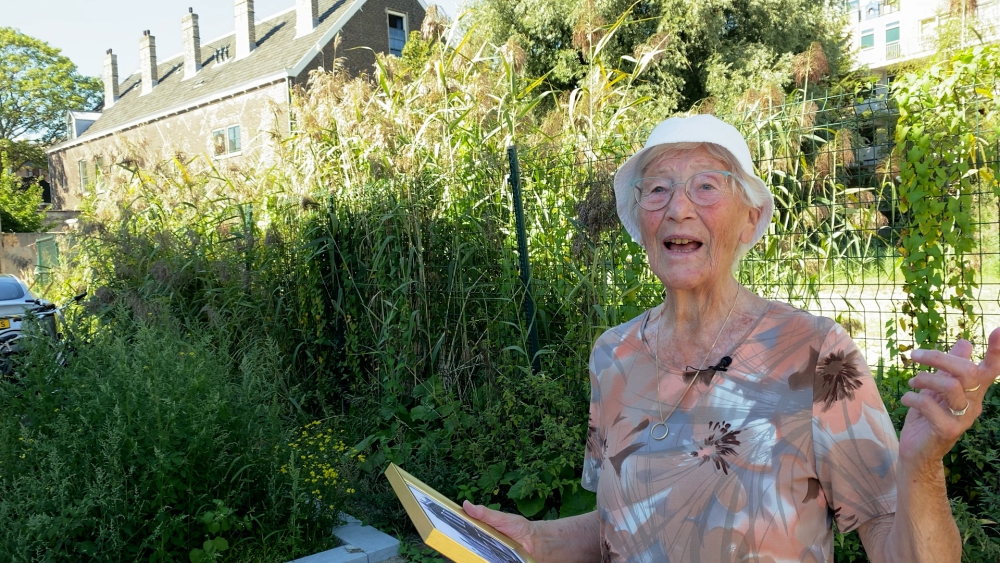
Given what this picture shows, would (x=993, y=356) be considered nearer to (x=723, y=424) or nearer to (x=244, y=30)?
(x=723, y=424)

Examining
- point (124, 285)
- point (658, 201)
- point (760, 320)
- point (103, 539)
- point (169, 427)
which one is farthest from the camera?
point (124, 285)

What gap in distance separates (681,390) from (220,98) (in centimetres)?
2931

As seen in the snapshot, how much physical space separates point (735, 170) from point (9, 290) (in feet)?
36.0

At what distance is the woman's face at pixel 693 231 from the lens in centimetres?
154

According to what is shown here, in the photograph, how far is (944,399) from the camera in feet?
3.27

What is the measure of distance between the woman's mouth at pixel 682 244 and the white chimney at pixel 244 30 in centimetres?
3133

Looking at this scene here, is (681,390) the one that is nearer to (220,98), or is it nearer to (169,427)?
(169,427)

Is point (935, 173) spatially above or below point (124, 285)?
above

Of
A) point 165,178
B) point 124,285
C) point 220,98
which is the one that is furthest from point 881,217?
point 220,98

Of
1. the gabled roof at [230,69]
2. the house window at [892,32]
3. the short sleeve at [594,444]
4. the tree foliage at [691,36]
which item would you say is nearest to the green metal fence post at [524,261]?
the short sleeve at [594,444]

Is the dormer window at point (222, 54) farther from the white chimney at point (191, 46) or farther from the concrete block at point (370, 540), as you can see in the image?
the concrete block at point (370, 540)

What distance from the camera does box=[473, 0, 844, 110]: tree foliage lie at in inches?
705

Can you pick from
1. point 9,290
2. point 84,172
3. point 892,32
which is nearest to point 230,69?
point 84,172

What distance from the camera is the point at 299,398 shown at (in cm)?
561
